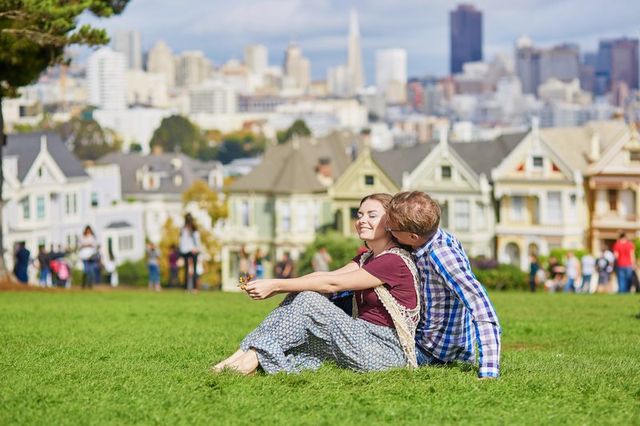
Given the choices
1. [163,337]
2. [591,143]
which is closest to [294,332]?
[163,337]

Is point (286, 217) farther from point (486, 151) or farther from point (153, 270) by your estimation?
point (153, 270)

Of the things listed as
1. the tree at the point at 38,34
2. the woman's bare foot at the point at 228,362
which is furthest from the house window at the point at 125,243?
the woman's bare foot at the point at 228,362

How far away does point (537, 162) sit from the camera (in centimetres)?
5566

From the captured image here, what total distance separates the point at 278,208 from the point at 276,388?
52.6 m

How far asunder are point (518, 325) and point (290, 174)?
46.1 m

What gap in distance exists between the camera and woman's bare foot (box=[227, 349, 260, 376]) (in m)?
10.1

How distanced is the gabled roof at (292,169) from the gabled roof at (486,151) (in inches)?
263

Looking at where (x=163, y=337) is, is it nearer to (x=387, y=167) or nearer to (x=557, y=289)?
(x=557, y=289)

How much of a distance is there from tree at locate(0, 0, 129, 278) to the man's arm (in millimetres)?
13347

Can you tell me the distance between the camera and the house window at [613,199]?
54.2 meters

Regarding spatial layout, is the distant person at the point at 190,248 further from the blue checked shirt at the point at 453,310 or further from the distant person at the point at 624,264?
the blue checked shirt at the point at 453,310

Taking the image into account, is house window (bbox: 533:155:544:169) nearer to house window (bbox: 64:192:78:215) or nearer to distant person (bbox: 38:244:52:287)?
distant person (bbox: 38:244:52:287)

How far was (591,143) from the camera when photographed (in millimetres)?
55906

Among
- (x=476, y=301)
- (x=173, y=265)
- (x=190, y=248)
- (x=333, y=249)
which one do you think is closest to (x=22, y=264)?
(x=173, y=265)
